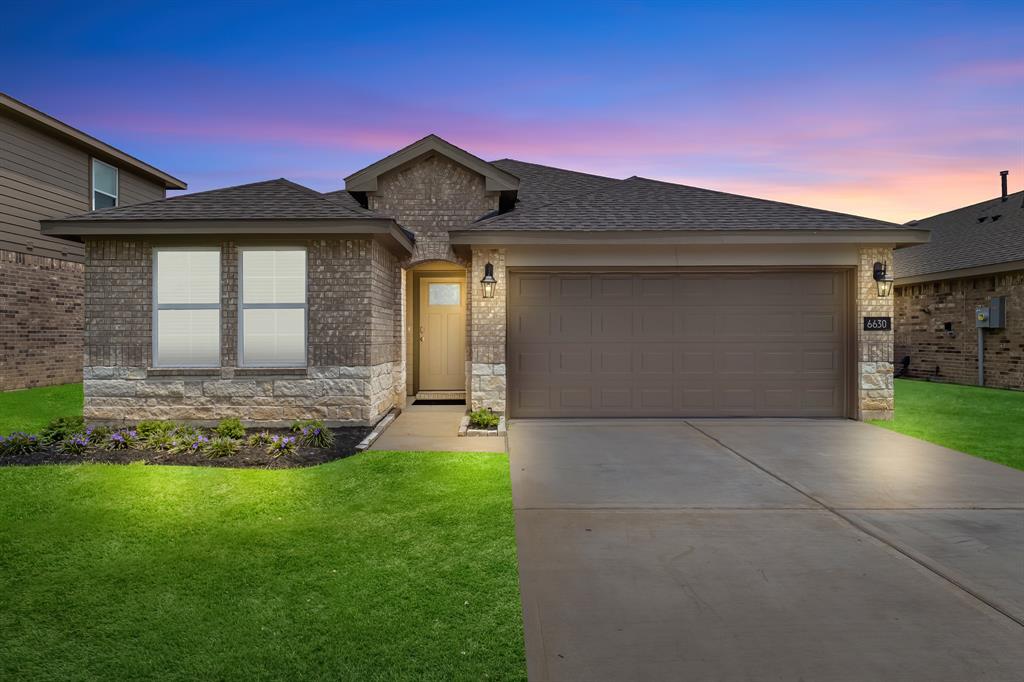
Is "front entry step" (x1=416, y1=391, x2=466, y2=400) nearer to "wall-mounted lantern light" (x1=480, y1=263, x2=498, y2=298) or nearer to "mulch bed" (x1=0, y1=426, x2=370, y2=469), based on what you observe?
"wall-mounted lantern light" (x1=480, y1=263, x2=498, y2=298)

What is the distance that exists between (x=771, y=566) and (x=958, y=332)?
1773 cm

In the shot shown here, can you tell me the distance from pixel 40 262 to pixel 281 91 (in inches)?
290

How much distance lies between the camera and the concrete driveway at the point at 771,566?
2611 millimetres

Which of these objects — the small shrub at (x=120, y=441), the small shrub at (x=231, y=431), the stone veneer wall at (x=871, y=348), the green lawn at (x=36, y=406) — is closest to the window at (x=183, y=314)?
the small shrub at (x=231, y=431)

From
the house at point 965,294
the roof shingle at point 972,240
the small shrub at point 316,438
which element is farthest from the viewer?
the roof shingle at point 972,240

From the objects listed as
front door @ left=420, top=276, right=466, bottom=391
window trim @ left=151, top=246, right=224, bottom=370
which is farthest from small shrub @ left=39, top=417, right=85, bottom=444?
front door @ left=420, top=276, right=466, bottom=391

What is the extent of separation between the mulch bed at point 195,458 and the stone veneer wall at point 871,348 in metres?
8.72

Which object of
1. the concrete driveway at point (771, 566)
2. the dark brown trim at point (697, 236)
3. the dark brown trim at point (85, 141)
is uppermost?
the dark brown trim at point (85, 141)

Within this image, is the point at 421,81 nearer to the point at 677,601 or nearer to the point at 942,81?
the point at 942,81

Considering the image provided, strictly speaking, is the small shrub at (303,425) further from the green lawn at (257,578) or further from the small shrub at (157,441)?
the green lawn at (257,578)

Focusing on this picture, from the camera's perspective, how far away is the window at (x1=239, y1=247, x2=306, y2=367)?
8.95m

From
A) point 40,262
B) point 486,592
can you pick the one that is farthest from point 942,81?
point 40,262

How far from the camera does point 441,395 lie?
11.9m

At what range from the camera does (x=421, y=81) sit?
51.3ft
